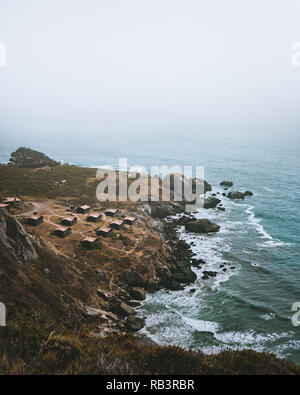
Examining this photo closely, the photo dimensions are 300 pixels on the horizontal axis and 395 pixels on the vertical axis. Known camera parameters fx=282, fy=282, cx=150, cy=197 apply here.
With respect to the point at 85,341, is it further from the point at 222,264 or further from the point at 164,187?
the point at 164,187

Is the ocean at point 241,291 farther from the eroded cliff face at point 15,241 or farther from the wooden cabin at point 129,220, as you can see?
the eroded cliff face at point 15,241

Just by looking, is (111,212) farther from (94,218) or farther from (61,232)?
(61,232)

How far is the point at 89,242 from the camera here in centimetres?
4650

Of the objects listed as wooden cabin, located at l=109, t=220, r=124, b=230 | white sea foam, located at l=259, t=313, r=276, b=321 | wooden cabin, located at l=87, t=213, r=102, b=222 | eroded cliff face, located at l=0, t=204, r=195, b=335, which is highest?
wooden cabin, located at l=87, t=213, r=102, b=222

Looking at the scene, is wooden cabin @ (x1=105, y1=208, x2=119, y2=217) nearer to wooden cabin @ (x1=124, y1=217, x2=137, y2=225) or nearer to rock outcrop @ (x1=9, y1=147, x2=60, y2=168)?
wooden cabin @ (x1=124, y1=217, x2=137, y2=225)

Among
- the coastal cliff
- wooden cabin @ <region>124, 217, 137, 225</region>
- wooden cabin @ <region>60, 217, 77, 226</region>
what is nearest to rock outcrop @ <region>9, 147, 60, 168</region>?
the coastal cliff

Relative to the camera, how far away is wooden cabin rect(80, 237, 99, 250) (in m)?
46.5

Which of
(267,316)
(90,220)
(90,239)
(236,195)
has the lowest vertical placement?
(267,316)

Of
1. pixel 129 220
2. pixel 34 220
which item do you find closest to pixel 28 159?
pixel 34 220

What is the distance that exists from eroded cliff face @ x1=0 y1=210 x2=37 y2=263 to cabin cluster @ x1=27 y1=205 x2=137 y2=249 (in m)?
11.9

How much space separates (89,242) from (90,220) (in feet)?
35.5

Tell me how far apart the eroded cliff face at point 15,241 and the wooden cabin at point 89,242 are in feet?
36.4

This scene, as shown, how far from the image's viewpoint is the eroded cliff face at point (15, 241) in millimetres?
32906

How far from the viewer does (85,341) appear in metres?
20.6
